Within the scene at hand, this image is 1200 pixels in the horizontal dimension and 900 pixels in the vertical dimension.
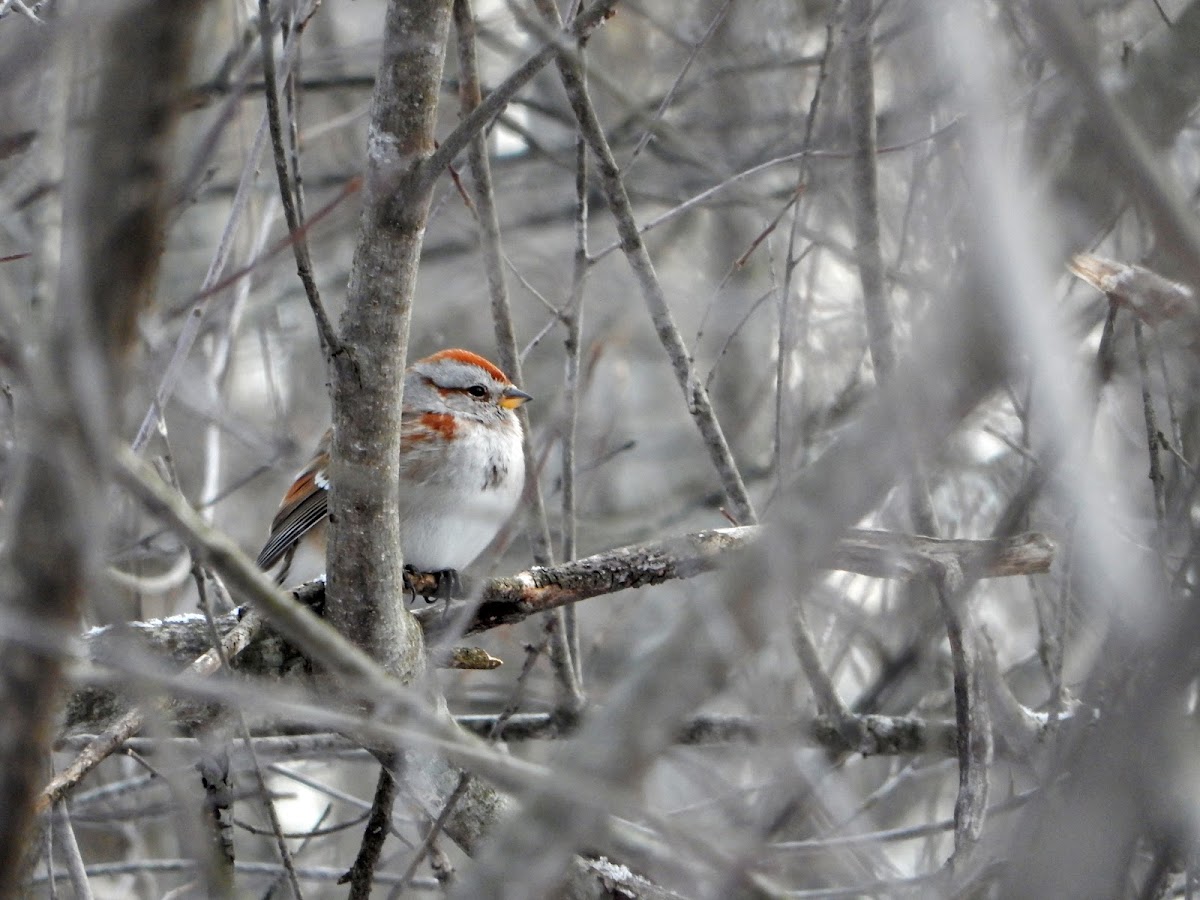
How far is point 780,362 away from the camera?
418 centimetres

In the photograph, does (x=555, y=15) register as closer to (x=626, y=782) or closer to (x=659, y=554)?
(x=659, y=554)

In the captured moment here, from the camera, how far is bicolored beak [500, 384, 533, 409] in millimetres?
A: 5598

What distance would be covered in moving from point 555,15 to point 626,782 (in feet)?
10.6

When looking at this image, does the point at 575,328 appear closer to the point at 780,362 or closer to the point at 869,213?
the point at 780,362

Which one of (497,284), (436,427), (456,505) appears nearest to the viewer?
(497,284)

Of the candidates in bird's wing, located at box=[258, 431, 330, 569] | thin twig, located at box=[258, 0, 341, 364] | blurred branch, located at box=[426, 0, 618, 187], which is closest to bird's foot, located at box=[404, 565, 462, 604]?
bird's wing, located at box=[258, 431, 330, 569]

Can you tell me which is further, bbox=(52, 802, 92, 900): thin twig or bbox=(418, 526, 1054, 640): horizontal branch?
bbox=(418, 526, 1054, 640): horizontal branch

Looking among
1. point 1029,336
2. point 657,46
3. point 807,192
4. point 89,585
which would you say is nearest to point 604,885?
point 89,585

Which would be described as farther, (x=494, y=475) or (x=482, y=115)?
(x=494, y=475)

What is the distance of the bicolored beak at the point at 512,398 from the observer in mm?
5598

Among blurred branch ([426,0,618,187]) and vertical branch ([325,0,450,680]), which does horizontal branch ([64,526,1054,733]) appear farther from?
blurred branch ([426,0,618,187])

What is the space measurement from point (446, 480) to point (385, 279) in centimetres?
234

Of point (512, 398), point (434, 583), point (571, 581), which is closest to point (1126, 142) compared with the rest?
point (571, 581)

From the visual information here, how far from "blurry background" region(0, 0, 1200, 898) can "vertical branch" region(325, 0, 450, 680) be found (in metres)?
0.33
